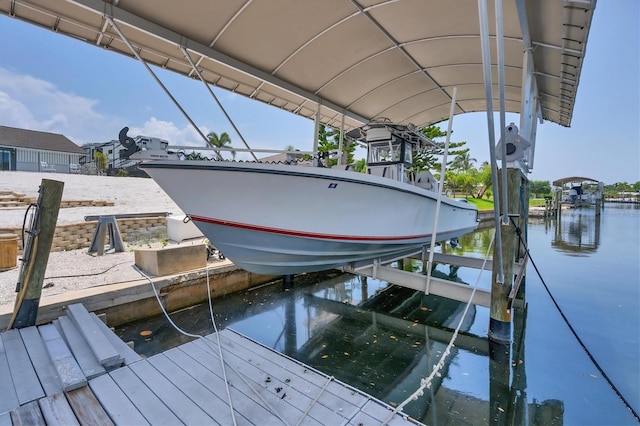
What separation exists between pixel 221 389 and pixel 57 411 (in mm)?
927

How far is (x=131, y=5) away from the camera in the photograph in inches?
110

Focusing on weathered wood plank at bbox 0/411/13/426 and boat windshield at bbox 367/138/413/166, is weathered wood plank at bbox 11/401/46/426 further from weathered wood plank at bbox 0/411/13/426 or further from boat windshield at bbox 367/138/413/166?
boat windshield at bbox 367/138/413/166

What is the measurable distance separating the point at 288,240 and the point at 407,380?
1.99 m

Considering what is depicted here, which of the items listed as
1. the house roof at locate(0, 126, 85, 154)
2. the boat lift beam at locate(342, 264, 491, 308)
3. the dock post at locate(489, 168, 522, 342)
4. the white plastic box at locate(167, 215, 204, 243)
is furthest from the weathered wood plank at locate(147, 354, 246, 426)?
the house roof at locate(0, 126, 85, 154)

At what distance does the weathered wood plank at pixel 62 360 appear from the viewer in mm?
1986

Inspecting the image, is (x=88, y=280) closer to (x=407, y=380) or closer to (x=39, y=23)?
(x=39, y=23)

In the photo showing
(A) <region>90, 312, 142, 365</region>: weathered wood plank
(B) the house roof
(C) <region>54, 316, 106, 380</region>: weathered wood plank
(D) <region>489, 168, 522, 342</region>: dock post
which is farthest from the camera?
(B) the house roof

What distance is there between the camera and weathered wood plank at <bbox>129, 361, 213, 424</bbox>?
5.77 ft

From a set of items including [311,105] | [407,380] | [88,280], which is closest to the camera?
[407,380]

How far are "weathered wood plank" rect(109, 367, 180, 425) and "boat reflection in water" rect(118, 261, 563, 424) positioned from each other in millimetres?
1602

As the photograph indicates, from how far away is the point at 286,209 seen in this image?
3.06 meters

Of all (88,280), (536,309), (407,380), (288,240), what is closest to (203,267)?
(88,280)

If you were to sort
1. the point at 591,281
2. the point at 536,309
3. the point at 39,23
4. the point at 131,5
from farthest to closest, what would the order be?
the point at 591,281
the point at 536,309
the point at 39,23
the point at 131,5

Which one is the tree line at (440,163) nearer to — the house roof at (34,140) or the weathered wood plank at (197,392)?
the weathered wood plank at (197,392)
